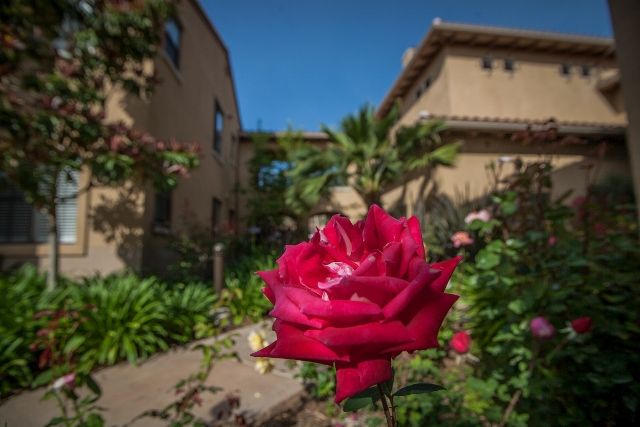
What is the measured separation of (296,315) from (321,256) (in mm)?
110

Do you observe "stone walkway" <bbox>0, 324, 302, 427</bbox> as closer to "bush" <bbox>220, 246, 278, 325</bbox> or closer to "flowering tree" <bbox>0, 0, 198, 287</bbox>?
"bush" <bbox>220, 246, 278, 325</bbox>

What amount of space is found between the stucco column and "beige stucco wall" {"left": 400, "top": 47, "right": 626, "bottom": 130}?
24.8 feet

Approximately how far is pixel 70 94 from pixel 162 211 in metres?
3.34

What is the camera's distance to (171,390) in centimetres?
268

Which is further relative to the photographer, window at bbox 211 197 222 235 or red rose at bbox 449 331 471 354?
window at bbox 211 197 222 235

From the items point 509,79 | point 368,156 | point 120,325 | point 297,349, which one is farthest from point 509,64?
point 297,349

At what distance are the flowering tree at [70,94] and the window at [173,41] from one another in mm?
3196

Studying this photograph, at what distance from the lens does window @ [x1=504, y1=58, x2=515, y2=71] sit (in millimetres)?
11086

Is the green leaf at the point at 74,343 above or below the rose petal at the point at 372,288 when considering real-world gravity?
below

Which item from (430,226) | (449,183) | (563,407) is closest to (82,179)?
(430,226)

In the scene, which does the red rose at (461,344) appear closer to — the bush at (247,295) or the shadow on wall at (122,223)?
the bush at (247,295)

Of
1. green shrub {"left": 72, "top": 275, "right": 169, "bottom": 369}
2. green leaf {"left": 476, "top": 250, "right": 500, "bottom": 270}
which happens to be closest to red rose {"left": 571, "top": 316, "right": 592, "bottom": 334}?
green leaf {"left": 476, "top": 250, "right": 500, "bottom": 270}

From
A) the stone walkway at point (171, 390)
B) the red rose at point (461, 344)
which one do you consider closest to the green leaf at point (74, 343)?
the stone walkway at point (171, 390)

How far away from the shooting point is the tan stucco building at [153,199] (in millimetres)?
5523
